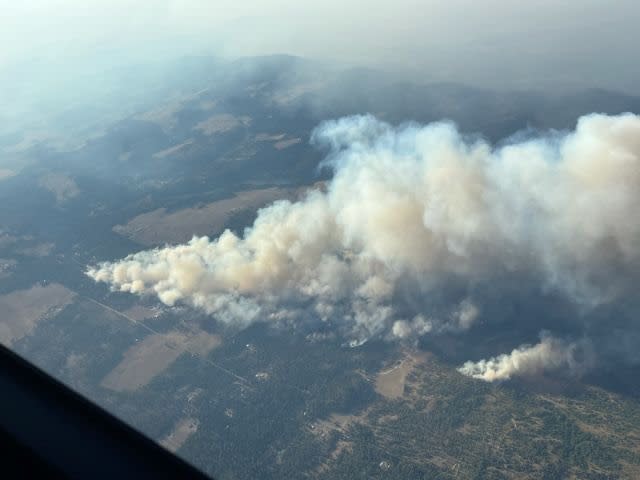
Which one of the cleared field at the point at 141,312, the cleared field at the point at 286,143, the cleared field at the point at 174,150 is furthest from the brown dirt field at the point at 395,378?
the cleared field at the point at 174,150

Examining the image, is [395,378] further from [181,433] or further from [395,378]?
[181,433]

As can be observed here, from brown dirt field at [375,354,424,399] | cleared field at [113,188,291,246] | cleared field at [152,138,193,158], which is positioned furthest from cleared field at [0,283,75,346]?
cleared field at [152,138,193,158]

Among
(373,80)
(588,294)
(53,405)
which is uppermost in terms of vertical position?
(53,405)

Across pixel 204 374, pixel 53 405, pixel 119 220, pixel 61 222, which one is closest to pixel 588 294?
pixel 204 374

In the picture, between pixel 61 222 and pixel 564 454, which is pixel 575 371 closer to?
pixel 564 454

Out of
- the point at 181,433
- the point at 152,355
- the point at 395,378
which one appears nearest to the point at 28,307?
the point at 152,355
